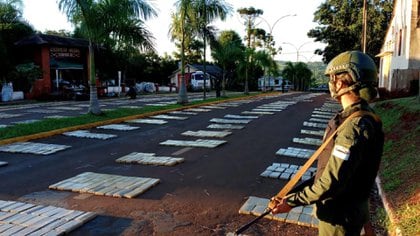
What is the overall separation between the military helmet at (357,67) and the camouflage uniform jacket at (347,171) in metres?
0.15

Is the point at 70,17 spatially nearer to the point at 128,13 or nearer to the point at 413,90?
the point at 128,13

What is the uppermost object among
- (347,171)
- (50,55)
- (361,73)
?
(50,55)

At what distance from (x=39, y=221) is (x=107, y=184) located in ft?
4.98

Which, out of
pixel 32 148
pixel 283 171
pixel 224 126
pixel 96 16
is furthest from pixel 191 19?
pixel 283 171

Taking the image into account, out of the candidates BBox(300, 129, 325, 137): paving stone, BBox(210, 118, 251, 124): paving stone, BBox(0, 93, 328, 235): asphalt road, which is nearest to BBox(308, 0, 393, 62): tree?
BBox(210, 118, 251, 124): paving stone

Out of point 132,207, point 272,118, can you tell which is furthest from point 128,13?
point 132,207

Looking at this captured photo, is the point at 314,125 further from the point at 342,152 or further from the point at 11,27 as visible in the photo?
the point at 11,27

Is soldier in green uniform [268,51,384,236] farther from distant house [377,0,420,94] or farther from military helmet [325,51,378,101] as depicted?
distant house [377,0,420,94]

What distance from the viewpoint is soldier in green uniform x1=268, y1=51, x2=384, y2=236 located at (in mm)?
2004

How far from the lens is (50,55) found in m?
28.0

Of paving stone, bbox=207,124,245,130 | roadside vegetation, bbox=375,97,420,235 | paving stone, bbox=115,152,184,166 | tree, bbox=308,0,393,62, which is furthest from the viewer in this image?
tree, bbox=308,0,393,62

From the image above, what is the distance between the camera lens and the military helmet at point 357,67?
7.07 ft

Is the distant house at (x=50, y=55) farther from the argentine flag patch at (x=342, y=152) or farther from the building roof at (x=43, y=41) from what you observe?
the argentine flag patch at (x=342, y=152)

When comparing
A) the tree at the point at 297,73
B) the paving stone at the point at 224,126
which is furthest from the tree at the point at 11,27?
the tree at the point at 297,73
